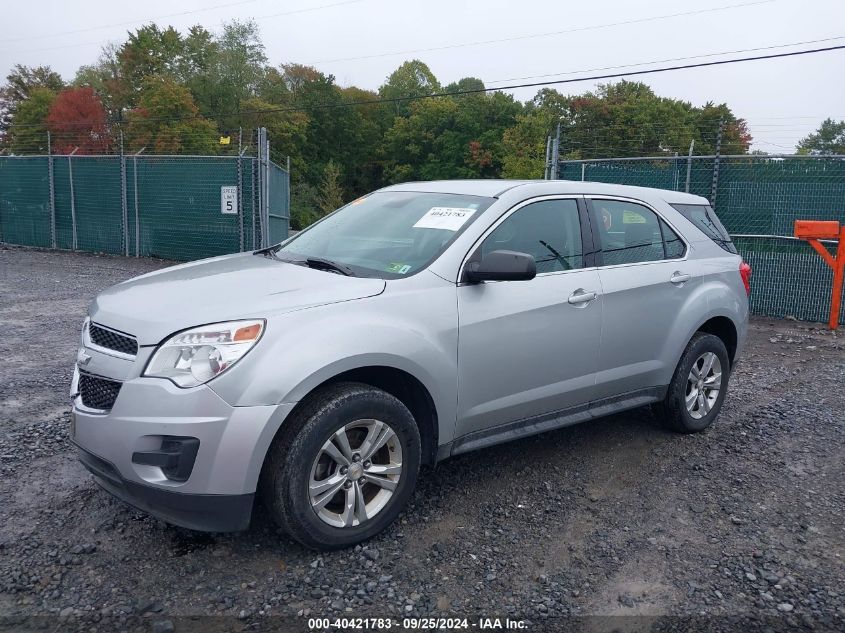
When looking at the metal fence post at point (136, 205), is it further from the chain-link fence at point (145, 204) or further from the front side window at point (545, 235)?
the front side window at point (545, 235)

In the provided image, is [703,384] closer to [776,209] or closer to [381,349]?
[381,349]

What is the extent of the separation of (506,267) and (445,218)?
66 centimetres

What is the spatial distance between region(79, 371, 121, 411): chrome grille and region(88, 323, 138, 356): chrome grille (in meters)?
0.15

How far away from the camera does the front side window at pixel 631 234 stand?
15.9ft

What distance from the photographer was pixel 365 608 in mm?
3139

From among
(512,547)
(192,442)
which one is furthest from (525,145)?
(192,442)

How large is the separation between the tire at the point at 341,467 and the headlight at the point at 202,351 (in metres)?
0.39

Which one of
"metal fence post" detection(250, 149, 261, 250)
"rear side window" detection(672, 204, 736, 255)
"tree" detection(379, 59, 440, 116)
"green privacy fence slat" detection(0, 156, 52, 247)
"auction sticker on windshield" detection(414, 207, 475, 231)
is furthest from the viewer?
"tree" detection(379, 59, 440, 116)

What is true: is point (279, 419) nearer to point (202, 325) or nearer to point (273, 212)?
point (202, 325)

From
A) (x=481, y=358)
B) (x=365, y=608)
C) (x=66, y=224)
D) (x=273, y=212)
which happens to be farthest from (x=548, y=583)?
(x=66, y=224)

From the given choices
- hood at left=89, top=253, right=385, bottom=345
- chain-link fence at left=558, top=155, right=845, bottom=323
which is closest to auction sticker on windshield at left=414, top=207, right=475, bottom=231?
hood at left=89, top=253, right=385, bottom=345

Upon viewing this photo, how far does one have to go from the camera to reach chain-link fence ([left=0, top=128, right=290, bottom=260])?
48.9 feet

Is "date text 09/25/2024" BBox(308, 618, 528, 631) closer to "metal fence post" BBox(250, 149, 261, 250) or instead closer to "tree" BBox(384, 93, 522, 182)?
"metal fence post" BBox(250, 149, 261, 250)

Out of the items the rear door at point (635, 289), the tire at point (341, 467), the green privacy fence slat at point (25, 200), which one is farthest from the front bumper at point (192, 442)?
the green privacy fence slat at point (25, 200)
